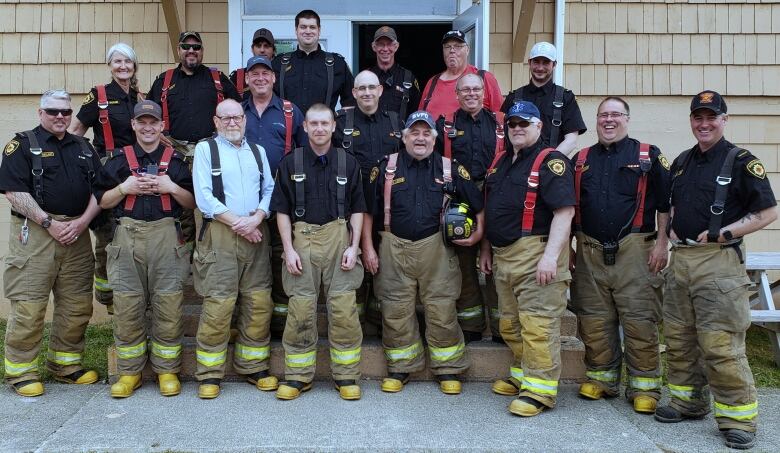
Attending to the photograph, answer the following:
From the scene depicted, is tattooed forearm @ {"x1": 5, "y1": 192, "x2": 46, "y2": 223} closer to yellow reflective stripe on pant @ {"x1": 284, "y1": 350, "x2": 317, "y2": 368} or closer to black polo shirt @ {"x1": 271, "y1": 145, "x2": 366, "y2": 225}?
black polo shirt @ {"x1": 271, "y1": 145, "x2": 366, "y2": 225}

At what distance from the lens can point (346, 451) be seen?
12.9 feet

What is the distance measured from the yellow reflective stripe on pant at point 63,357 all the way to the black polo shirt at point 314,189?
1954 mm

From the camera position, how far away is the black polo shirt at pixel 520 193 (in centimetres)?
436

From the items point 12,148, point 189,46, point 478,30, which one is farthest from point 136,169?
point 478,30

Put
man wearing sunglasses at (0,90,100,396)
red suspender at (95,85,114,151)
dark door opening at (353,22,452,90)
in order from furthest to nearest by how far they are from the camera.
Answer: dark door opening at (353,22,452,90)
red suspender at (95,85,114,151)
man wearing sunglasses at (0,90,100,396)

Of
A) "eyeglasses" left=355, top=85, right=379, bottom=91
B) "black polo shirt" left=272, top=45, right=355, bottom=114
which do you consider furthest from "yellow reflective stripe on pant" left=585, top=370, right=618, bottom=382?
"black polo shirt" left=272, top=45, right=355, bottom=114

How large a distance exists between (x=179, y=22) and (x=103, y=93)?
5.31 ft

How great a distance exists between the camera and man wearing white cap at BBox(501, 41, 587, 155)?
5160 millimetres

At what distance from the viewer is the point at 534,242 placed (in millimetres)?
4453

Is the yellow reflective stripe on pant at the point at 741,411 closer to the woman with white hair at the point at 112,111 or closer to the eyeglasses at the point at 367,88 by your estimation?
the eyeglasses at the point at 367,88

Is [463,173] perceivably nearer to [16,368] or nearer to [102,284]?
[102,284]

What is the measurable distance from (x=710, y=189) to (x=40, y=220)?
4332 millimetres

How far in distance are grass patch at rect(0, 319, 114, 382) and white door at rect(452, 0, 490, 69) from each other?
426 cm

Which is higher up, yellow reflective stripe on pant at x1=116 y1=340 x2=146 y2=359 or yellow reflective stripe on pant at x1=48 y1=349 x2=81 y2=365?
yellow reflective stripe on pant at x1=116 y1=340 x2=146 y2=359
